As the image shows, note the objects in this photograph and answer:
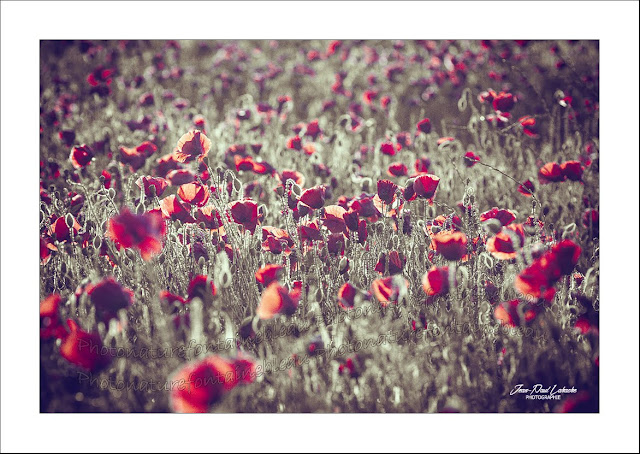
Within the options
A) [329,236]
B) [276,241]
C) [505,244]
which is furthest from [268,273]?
[505,244]

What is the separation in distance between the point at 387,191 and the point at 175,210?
0.56 metres

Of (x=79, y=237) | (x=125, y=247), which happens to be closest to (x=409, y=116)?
(x=125, y=247)

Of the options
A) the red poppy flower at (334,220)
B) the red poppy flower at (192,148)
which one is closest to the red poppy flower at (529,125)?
the red poppy flower at (334,220)

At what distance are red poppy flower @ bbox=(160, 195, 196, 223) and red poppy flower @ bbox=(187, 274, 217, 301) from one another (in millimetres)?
156

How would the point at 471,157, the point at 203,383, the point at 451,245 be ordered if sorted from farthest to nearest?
the point at 471,157
the point at 451,245
the point at 203,383

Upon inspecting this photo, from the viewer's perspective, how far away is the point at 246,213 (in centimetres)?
140

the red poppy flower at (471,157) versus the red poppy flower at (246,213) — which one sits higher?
the red poppy flower at (471,157)

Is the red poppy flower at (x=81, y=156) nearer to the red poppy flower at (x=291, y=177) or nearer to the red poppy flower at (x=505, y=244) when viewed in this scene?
the red poppy flower at (x=291, y=177)

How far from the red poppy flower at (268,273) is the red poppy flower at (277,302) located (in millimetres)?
23

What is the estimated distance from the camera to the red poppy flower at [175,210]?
4.51ft

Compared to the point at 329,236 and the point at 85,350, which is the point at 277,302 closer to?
the point at 329,236

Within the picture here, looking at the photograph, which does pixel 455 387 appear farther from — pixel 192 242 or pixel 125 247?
pixel 125 247
